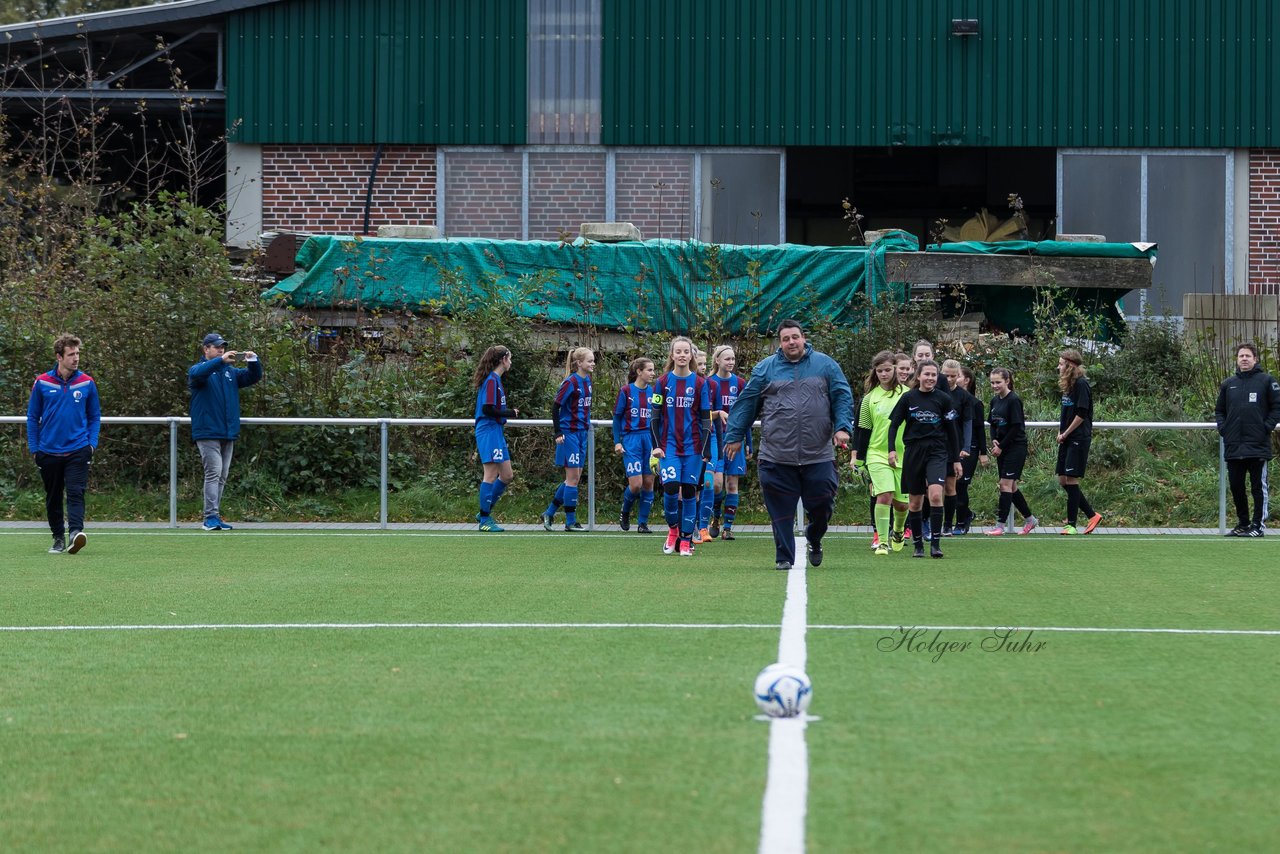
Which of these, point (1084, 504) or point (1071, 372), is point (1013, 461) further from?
point (1071, 372)

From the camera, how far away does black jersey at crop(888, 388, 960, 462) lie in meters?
14.0

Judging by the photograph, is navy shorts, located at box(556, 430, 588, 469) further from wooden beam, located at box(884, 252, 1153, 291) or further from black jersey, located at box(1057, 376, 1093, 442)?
wooden beam, located at box(884, 252, 1153, 291)

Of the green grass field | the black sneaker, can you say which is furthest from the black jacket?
the black sneaker

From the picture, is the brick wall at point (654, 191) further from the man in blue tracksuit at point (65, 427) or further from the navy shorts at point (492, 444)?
the man in blue tracksuit at point (65, 427)

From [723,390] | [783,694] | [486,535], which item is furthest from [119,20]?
[783,694]

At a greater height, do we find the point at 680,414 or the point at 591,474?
the point at 680,414

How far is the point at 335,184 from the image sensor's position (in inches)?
1051

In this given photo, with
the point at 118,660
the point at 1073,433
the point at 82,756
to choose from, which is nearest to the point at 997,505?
the point at 1073,433

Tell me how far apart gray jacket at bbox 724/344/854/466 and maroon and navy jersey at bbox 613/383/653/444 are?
385 cm

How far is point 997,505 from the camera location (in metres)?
18.5

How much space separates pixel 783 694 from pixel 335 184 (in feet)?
71.0

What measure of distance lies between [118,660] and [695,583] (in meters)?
4.57

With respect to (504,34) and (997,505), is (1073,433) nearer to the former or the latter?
(997,505)

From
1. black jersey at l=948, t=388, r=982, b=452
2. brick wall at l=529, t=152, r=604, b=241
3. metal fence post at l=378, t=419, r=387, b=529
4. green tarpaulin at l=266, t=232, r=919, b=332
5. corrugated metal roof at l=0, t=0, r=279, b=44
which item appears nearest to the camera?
black jersey at l=948, t=388, r=982, b=452
